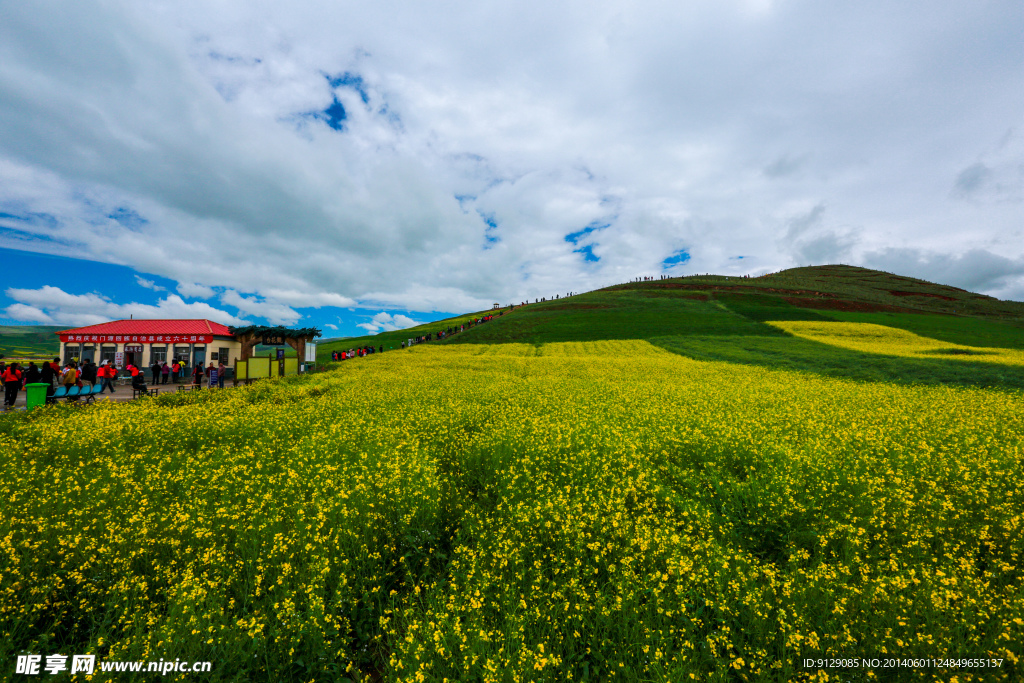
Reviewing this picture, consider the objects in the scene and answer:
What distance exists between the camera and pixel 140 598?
13.7 feet

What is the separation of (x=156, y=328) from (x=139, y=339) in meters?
1.58

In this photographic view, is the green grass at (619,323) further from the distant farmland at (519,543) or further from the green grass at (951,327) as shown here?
the distant farmland at (519,543)

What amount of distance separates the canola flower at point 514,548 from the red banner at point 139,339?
2379cm

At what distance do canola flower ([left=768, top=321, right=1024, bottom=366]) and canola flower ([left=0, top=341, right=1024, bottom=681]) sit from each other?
27443 millimetres

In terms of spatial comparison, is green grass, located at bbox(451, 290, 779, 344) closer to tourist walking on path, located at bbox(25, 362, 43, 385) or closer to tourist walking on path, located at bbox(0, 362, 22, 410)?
tourist walking on path, located at bbox(25, 362, 43, 385)

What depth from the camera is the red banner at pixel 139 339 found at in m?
30.2

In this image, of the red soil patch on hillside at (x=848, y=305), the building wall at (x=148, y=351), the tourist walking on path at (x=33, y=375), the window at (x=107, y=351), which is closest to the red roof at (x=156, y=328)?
the building wall at (x=148, y=351)

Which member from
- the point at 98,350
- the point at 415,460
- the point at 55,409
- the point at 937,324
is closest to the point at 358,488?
the point at 415,460

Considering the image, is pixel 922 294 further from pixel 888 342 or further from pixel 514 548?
pixel 514 548

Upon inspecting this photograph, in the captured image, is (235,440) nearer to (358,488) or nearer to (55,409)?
(358,488)

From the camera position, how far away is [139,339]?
30453 millimetres

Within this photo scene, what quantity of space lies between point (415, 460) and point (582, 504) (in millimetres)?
3212

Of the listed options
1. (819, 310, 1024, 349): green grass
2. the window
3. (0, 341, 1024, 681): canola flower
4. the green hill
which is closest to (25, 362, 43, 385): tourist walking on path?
(0, 341, 1024, 681): canola flower

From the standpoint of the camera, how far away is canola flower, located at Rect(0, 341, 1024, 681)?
3.68 metres
